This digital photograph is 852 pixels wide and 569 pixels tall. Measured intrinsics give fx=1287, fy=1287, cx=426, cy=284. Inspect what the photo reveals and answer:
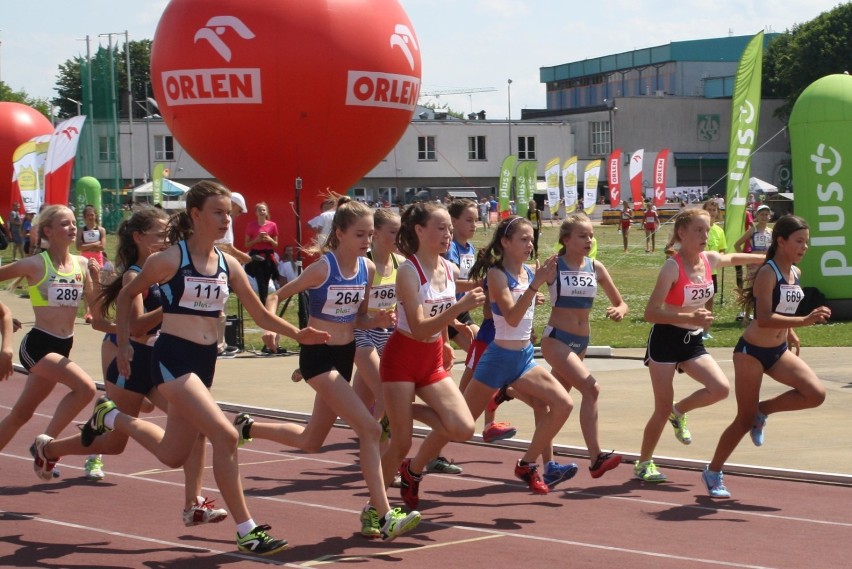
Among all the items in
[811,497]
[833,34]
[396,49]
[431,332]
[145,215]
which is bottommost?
[811,497]

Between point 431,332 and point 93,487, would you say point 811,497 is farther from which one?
point 93,487

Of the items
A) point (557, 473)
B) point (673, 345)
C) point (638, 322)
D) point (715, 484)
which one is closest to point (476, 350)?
point (557, 473)

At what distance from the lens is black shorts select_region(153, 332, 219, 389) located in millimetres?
6969

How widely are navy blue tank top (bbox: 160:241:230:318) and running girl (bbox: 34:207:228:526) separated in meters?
0.81

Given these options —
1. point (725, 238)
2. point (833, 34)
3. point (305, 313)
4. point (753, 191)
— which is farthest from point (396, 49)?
point (833, 34)

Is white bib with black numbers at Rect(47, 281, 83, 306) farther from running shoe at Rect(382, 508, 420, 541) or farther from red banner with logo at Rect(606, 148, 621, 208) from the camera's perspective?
red banner with logo at Rect(606, 148, 621, 208)

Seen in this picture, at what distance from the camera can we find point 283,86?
1193 inches

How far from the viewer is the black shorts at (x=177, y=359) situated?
6969 mm

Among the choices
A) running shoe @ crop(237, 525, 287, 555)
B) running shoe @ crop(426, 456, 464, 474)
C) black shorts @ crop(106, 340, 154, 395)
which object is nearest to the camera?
running shoe @ crop(237, 525, 287, 555)

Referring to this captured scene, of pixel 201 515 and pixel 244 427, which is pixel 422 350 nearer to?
pixel 244 427

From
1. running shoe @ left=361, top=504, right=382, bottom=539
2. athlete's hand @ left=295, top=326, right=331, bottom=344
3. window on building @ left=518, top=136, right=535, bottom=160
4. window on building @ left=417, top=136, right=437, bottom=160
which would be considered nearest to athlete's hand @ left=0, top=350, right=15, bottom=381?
athlete's hand @ left=295, top=326, right=331, bottom=344

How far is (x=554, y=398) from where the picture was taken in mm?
8367

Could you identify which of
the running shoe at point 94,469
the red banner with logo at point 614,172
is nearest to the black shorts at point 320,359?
the running shoe at point 94,469

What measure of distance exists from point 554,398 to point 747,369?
56.0 inches
